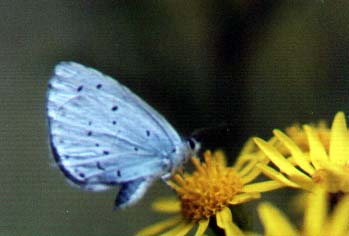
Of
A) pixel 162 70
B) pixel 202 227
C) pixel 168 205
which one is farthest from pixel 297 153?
pixel 162 70

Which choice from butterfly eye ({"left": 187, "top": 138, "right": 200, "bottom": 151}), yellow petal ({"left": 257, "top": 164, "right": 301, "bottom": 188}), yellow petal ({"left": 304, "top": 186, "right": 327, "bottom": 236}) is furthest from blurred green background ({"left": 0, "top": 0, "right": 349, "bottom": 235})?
yellow petal ({"left": 304, "top": 186, "right": 327, "bottom": 236})

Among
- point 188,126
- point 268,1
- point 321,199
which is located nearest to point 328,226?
point 321,199

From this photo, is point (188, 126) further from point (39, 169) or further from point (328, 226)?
point (328, 226)

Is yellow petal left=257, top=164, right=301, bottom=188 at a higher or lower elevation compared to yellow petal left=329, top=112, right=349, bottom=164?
higher

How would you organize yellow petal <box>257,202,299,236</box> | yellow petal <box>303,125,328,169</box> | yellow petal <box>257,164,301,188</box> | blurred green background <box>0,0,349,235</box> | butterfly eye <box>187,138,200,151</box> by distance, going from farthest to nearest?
blurred green background <box>0,0,349,235</box>
butterfly eye <box>187,138,200,151</box>
yellow petal <box>303,125,328,169</box>
yellow petal <box>257,164,301,188</box>
yellow petal <box>257,202,299,236</box>

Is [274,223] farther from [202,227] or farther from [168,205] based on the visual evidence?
[168,205]

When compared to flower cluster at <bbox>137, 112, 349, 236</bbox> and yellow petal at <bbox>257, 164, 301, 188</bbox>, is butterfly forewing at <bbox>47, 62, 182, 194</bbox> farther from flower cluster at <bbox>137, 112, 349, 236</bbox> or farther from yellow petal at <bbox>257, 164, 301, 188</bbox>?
yellow petal at <bbox>257, 164, 301, 188</bbox>
